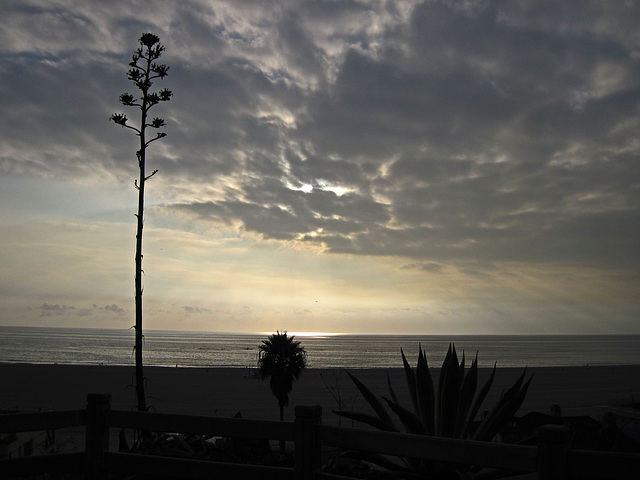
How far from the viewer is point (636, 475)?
3205mm

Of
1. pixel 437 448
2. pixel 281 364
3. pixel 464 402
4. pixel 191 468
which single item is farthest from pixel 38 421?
pixel 281 364

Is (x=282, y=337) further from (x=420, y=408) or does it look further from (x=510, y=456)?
(x=510, y=456)

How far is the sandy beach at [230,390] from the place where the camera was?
122 ft

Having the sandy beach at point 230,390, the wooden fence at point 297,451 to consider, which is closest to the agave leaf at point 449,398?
the wooden fence at point 297,451

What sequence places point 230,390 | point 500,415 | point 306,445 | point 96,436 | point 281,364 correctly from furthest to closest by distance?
point 230,390 → point 281,364 → point 96,436 → point 500,415 → point 306,445

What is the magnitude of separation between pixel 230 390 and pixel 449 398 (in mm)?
44362

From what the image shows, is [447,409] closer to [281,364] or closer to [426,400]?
[426,400]

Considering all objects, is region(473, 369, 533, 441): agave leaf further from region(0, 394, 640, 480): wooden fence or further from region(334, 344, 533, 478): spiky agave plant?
region(0, 394, 640, 480): wooden fence

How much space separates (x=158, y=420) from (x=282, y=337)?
70.8ft

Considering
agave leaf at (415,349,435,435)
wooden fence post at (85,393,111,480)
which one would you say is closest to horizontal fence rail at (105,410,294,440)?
wooden fence post at (85,393,111,480)

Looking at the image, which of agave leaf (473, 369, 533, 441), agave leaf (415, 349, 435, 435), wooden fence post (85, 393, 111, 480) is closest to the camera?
agave leaf (473, 369, 533, 441)

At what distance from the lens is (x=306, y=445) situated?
4.39 meters

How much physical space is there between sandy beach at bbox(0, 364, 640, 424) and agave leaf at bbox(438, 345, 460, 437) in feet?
77.0

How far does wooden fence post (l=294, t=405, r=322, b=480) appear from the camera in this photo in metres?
4.39
